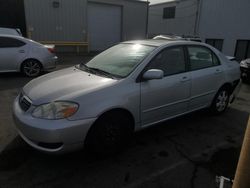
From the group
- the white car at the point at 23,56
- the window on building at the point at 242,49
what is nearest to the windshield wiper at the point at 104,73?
the white car at the point at 23,56

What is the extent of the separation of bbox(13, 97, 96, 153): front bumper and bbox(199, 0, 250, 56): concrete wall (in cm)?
1667

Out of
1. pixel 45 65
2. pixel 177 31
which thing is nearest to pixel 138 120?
pixel 45 65

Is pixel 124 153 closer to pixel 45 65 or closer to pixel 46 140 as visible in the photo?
pixel 46 140

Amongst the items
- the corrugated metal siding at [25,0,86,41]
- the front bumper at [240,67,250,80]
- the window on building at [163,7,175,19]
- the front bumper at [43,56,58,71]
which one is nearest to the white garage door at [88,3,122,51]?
the corrugated metal siding at [25,0,86,41]

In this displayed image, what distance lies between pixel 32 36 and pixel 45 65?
8.32m

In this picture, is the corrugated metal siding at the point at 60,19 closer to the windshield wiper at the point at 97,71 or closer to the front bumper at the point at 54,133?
the windshield wiper at the point at 97,71

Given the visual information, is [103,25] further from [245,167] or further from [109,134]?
[245,167]

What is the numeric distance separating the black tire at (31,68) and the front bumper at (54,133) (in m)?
5.39

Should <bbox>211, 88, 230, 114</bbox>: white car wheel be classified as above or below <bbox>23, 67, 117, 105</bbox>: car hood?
below

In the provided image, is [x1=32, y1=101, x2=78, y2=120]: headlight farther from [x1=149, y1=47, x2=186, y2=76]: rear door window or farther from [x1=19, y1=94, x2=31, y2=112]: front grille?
[x1=149, y1=47, x2=186, y2=76]: rear door window

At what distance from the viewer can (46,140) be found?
248cm

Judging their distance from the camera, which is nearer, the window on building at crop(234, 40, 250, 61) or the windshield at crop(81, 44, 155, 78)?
the windshield at crop(81, 44, 155, 78)

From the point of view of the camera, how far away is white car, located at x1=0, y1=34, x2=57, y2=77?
7.14m

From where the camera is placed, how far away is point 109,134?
9.42ft
